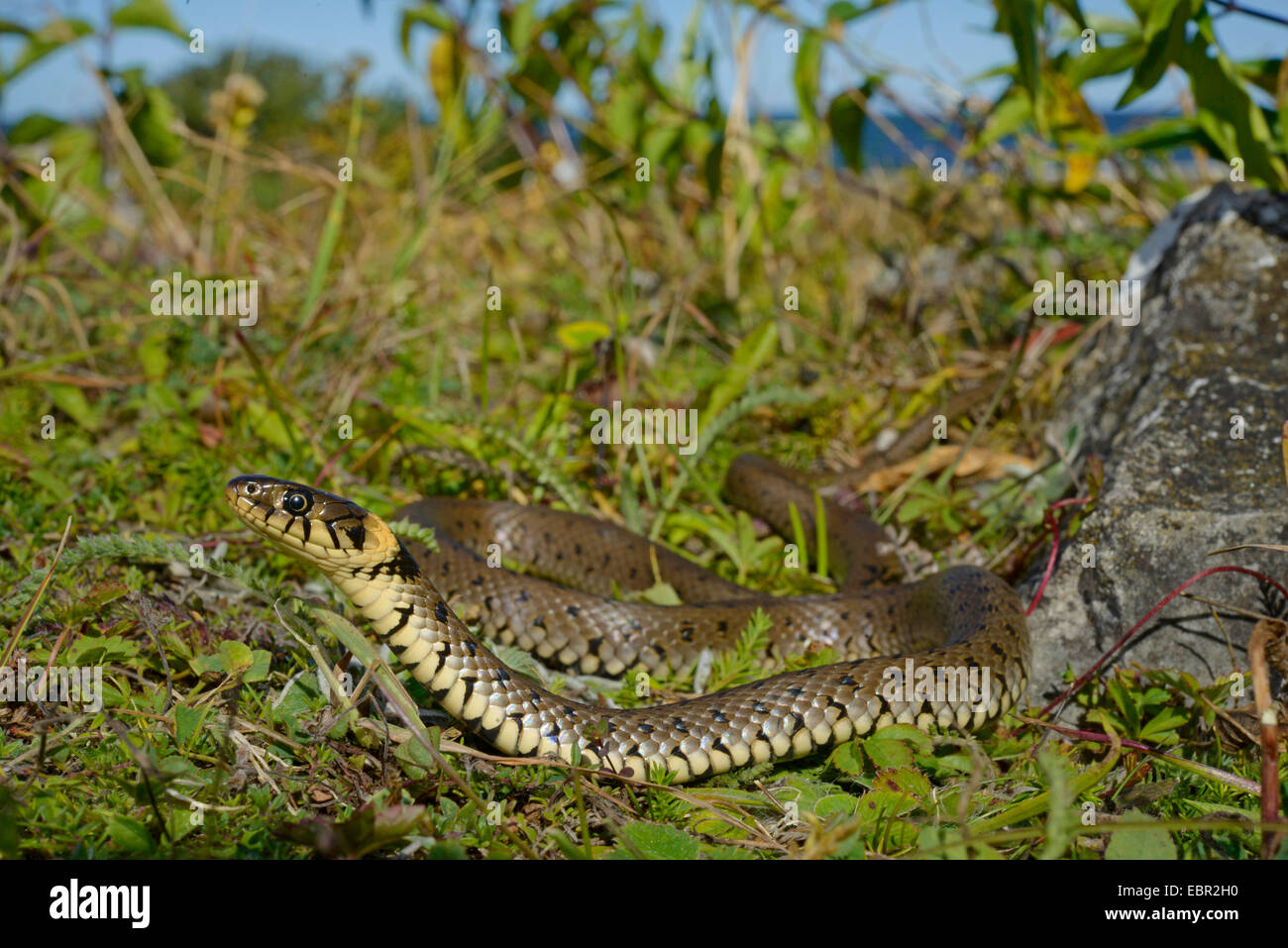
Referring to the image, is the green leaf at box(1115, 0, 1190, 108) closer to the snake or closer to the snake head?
the snake

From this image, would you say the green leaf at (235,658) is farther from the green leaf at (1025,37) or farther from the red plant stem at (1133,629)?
the green leaf at (1025,37)

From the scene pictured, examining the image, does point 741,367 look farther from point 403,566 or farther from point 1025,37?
point 403,566

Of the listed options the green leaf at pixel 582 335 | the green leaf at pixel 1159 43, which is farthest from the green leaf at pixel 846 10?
the green leaf at pixel 582 335

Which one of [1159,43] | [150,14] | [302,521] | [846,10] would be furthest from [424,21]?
[302,521]

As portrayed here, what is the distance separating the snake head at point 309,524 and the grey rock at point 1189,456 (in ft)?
8.83

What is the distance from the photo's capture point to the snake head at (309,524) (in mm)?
3092

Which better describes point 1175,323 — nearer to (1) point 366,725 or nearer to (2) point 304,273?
(1) point 366,725

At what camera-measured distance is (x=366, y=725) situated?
291 cm

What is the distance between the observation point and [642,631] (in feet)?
13.9

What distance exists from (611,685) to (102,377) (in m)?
3.59

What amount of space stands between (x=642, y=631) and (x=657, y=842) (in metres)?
1.61

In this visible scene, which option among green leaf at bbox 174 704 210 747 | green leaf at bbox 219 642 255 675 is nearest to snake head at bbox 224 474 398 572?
green leaf at bbox 219 642 255 675
